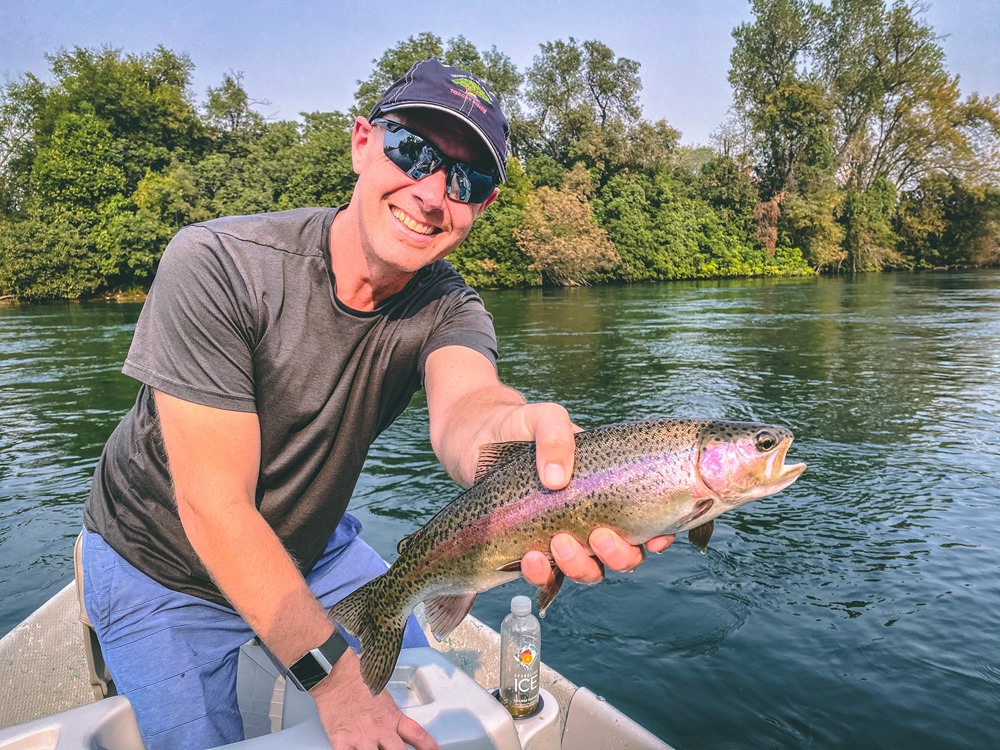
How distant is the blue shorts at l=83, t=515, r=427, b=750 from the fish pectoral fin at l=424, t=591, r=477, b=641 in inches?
38.3

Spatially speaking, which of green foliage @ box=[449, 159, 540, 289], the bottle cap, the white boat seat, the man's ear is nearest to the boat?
the white boat seat

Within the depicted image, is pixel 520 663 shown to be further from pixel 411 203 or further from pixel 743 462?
pixel 411 203

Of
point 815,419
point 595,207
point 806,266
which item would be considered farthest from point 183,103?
point 815,419

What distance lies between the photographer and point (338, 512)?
3.23 m

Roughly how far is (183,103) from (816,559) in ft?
174

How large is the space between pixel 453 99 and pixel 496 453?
1406 mm

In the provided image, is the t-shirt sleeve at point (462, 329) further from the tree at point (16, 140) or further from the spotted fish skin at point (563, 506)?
the tree at point (16, 140)

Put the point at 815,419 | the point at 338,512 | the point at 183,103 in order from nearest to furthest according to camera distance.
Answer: the point at 338,512, the point at 815,419, the point at 183,103

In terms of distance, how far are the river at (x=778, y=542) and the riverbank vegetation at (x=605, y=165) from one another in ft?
90.9

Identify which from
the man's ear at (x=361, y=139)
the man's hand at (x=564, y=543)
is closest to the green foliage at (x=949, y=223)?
the man's ear at (x=361, y=139)

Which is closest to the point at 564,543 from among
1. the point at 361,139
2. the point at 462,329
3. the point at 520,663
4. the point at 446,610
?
the point at 446,610

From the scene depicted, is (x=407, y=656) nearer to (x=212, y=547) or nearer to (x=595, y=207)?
(x=212, y=547)

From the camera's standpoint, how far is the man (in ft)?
7.95

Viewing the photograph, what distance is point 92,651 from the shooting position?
3154mm
